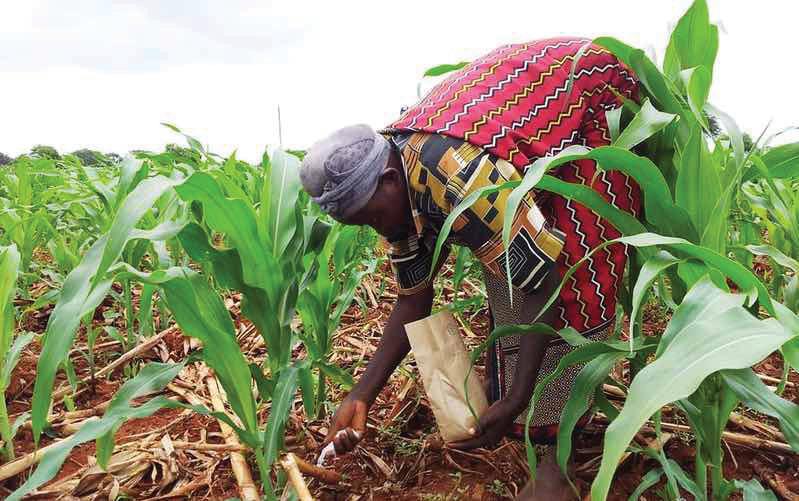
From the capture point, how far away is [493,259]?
1.20 m

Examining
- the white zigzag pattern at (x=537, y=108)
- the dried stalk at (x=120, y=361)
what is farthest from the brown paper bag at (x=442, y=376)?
the dried stalk at (x=120, y=361)

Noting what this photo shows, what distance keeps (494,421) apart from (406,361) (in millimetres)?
688

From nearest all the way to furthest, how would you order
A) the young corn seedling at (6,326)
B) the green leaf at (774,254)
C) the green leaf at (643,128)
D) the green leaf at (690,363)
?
the green leaf at (690,363)
the green leaf at (643,128)
the green leaf at (774,254)
the young corn seedling at (6,326)

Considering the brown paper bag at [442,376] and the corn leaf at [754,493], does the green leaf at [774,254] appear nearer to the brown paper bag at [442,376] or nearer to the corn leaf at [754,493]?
the corn leaf at [754,493]

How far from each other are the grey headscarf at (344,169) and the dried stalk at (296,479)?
482mm

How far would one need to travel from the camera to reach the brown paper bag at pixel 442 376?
1241 mm

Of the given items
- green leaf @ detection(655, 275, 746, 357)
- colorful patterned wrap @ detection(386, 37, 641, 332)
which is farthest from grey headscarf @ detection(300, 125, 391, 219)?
green leaf @ detection(655, 275, 746, 357)

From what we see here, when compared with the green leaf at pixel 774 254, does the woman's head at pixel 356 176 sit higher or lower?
higher

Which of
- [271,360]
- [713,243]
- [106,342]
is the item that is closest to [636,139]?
[713,243]

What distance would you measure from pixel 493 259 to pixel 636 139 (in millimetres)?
404

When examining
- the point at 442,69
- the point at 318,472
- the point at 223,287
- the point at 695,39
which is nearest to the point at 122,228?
the point at 223,287

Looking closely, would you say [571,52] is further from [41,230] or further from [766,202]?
[41,230]

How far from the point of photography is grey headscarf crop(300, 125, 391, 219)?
1.17 meters

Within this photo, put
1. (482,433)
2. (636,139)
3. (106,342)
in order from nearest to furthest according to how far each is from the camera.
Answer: (636,139) → (482,433) → (106,342)
